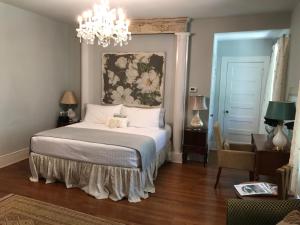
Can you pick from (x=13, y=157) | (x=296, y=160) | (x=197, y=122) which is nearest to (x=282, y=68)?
(x=197, y=122)

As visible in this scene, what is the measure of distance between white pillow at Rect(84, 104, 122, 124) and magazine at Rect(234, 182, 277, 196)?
2720mm

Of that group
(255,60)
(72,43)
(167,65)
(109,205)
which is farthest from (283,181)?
(72,43)

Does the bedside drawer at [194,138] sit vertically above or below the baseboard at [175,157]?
above

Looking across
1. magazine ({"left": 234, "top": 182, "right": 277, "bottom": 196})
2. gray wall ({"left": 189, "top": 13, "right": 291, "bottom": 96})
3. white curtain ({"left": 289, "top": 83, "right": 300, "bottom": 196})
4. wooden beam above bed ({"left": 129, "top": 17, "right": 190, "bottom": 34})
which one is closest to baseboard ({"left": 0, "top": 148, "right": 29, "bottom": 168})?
wooden beam above bed ({"left": 129, "top": 17, "right": 190, "bottom": 34})

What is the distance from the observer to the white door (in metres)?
5.57

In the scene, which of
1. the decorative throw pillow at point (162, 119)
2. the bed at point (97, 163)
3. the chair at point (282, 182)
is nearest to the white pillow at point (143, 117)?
the decorative throw pillow at point (162, 119)

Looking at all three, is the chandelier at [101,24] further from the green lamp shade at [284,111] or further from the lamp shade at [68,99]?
the lamp shade at [68,99]

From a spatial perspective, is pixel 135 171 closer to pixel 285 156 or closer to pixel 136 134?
pixel 136 134

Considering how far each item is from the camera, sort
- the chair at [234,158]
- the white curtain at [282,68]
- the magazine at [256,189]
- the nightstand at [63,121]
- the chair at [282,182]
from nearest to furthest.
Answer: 1. the chair at [282,182]
2. the magazine at [256,189]
3. the chair at [234,158]
4. the white curtain at [282,68]
5. the nightstand at [63,121]

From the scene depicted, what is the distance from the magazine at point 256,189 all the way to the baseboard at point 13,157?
3.63 m

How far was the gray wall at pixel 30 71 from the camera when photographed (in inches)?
156

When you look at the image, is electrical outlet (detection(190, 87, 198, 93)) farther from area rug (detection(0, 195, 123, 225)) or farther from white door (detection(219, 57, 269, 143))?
area rug (detection(0, 195, 123, 225))

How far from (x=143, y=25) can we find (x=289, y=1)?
2.34 m

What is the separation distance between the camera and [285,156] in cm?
285
